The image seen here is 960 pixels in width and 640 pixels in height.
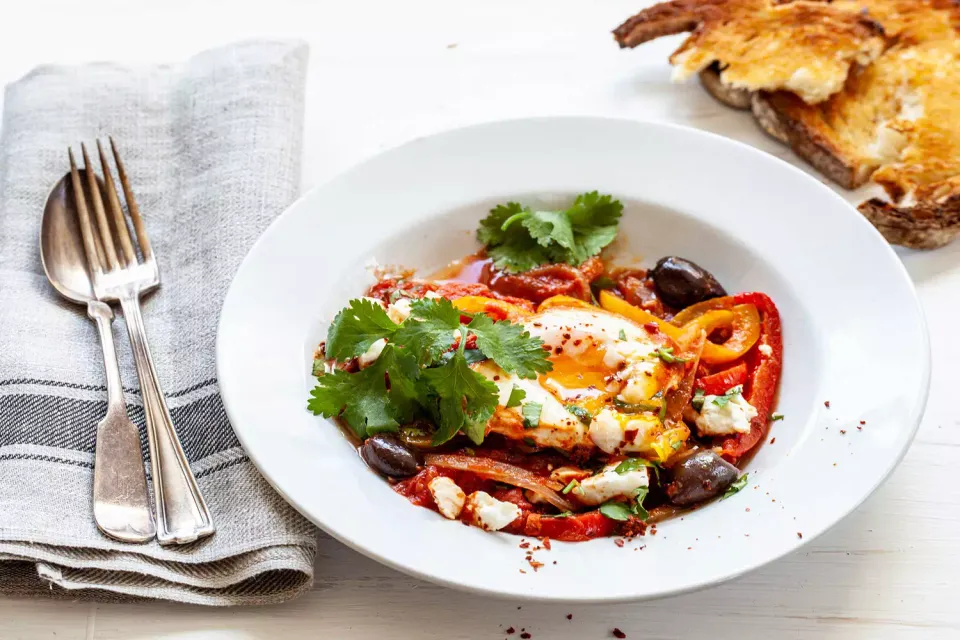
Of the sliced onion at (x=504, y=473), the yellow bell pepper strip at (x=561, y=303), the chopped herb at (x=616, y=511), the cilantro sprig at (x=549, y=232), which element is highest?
the cilantro sprig at (x=549, y=232)

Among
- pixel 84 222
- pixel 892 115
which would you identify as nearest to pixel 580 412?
pixel 84 222

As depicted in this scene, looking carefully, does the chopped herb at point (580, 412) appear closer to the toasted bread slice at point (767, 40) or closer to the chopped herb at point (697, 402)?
the chopped herb at point (697, 402)

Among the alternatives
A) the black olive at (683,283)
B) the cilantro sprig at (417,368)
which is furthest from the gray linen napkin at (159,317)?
the black olive at (683,283)

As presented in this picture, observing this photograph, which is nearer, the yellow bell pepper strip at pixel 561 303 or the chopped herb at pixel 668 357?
the chopped herb at pixel 668 357

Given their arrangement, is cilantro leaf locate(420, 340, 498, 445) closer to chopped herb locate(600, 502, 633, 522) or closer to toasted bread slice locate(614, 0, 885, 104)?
chopped herb locate(600, 502, 633, 522)

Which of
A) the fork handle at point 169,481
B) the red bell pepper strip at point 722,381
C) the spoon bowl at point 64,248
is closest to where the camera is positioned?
the fork handle at point 169,481

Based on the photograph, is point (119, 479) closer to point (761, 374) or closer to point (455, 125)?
point (761, 374)

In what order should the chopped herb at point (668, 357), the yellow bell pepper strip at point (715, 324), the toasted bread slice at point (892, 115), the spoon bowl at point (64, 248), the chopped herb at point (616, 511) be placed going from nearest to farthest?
1. the chopped herb at point (616, 511)
2. the chopped herb at point (668, 357)
3. the yellow bell pepper strip at point (715, 324)
4. the spoon bowl at point (64, 248)
5. the toasted bread slice at point (892, 115)
